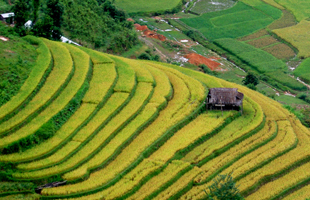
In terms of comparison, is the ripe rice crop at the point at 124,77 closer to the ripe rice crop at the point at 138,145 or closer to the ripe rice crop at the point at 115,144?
the ripe rice crop at the point at 115,144

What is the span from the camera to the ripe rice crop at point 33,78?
24281mm

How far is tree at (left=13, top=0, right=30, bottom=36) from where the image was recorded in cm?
3459

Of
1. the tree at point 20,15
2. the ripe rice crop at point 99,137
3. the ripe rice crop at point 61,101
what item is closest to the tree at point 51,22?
the tree at point 20,15

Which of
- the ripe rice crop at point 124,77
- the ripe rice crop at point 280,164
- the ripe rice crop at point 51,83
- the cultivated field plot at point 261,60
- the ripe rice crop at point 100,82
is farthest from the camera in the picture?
the cultivated field plot at point 261,60

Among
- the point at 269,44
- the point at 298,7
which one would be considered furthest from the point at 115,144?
the point at 298,7

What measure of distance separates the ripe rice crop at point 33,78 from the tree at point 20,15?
1668mm

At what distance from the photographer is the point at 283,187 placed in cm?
2250

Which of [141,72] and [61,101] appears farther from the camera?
[141,72]

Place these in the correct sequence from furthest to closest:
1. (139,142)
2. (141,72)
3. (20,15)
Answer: (20,15) → (141,72) → (139,142)

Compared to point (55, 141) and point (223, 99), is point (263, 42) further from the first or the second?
point (55, 141)

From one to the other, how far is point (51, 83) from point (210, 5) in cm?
5455

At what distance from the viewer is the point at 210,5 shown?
75875mm

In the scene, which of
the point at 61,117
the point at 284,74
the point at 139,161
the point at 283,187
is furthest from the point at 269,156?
the point at 284,74

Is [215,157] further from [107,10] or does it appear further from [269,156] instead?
[107,10]
